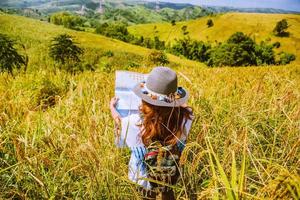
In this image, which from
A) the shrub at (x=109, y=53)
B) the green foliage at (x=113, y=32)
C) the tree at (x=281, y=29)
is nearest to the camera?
the shrub at (x=109, y=53)

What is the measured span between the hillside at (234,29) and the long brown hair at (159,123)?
115 meters

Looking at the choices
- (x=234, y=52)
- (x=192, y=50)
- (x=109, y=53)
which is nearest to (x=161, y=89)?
(x=109, y=53)

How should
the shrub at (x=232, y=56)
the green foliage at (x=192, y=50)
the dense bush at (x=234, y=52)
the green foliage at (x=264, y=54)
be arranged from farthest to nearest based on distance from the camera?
the green foliage at (x=192, y=50)
the green foliage at (x=264, y=54)
the dense bush at (x=234, y=52)
the shrub at (x=232, y=56)

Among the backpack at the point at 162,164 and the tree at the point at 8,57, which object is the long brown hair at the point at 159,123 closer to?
the backpack at the point at 162,164

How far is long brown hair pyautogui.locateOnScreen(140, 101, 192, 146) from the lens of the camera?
246 cm

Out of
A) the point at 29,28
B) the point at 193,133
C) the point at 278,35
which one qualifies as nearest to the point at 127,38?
the point at 29,28

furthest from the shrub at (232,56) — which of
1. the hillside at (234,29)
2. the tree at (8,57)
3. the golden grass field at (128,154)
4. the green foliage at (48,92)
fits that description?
the golden grass field at (128,154)

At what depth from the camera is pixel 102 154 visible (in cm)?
254

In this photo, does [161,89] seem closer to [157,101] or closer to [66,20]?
[157,101]

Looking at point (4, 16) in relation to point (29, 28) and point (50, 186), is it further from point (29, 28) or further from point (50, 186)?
point (50, 186)

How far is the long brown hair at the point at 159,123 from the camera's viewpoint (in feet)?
8.06

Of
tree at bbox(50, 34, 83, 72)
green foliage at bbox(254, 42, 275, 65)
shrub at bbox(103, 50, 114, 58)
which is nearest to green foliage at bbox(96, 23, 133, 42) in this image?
green foliage at bbox(254, 42, 275, 65)

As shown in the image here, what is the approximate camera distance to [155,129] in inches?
96.7

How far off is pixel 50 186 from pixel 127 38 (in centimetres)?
9855
